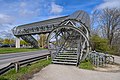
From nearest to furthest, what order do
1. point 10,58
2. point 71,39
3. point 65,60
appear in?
point 65,60 < point 10,58 < point 71,39

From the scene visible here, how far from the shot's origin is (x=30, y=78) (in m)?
7.57

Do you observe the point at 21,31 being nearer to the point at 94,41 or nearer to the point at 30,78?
the point at 94,41

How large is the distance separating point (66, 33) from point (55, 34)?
2.79 m

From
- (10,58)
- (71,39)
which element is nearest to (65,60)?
(71,39)

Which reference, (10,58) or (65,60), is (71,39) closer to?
(65,60)

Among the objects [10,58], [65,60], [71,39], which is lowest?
[10,58]

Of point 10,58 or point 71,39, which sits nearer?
point 10,58

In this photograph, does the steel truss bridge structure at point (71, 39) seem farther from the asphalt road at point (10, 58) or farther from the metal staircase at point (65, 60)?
the asphalt road at point (10, 58)

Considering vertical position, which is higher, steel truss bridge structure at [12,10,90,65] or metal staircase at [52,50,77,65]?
steel truss bridge structure at [12,10,90,65]

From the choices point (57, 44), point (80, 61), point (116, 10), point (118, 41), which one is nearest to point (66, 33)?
point (57, 44)

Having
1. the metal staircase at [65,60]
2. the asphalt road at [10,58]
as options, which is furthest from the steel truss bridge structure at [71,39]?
the asphalt road at [10,58]

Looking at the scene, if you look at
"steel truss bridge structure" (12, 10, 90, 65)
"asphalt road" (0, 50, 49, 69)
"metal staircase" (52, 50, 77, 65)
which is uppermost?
Result: "steel truss bridge structure" (12, 10, 90, 65)

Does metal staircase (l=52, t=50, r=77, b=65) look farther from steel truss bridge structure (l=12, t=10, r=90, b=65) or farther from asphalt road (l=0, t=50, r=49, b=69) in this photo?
asphalt road (l=0, t=50, r=49, b=69)

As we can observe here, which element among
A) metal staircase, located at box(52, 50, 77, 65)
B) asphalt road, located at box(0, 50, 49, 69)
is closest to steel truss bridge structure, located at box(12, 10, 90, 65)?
metal staircase, located at box(52, 50, 77, 65)
